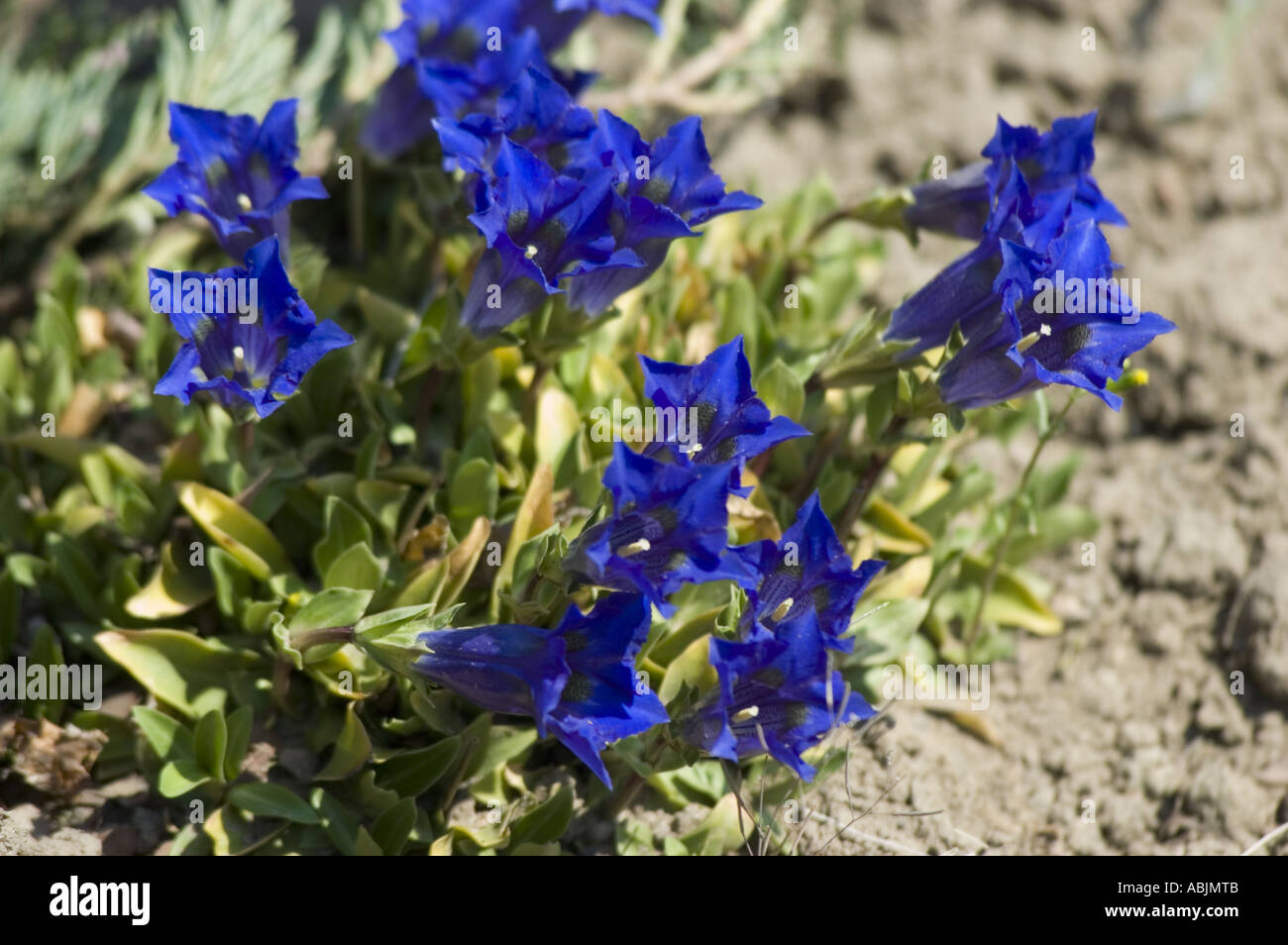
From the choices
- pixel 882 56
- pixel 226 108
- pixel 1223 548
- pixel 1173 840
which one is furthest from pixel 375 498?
pixel 882 56

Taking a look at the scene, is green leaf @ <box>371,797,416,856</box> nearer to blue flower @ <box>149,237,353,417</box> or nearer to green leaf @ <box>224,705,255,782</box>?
green leaf @ <box>224,705,255,782</box>

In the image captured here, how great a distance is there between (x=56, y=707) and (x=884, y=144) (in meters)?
3.69

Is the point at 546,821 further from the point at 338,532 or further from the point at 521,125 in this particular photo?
the point at 521,125

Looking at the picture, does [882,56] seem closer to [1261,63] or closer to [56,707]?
[1261,63]

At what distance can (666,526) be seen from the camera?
240 centimetres

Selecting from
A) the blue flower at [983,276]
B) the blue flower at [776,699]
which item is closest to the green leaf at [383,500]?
the blue flower at [776,699]

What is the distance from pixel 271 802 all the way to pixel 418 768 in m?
0.34

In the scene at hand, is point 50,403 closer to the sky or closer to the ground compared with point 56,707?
closer to the sky

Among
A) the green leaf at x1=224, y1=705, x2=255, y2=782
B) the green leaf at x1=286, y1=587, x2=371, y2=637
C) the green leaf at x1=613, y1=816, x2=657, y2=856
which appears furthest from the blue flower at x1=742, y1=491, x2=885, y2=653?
the green leaf at x1=224, y1=705, x2=255, y2=782

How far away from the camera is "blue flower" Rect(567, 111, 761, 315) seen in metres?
2.74

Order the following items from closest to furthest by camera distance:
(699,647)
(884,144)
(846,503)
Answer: (699,647) < (846,503) < (884,144)

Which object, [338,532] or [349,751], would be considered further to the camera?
[338,532]

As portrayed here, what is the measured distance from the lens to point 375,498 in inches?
127

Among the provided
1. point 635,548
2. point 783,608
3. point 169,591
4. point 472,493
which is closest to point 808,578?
point 783,608
